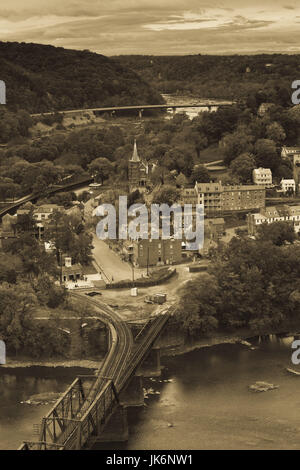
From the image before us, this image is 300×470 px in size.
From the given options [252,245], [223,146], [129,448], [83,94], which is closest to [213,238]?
[252,245]

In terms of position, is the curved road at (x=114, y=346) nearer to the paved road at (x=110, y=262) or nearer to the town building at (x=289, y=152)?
the paved road at (x=110, y=262)

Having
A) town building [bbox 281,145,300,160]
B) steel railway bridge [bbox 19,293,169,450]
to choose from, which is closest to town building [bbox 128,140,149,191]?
town building [bbox 281,145,300,160]

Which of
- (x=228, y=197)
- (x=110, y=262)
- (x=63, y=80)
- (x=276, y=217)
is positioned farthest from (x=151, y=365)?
(x=63, y=80)
